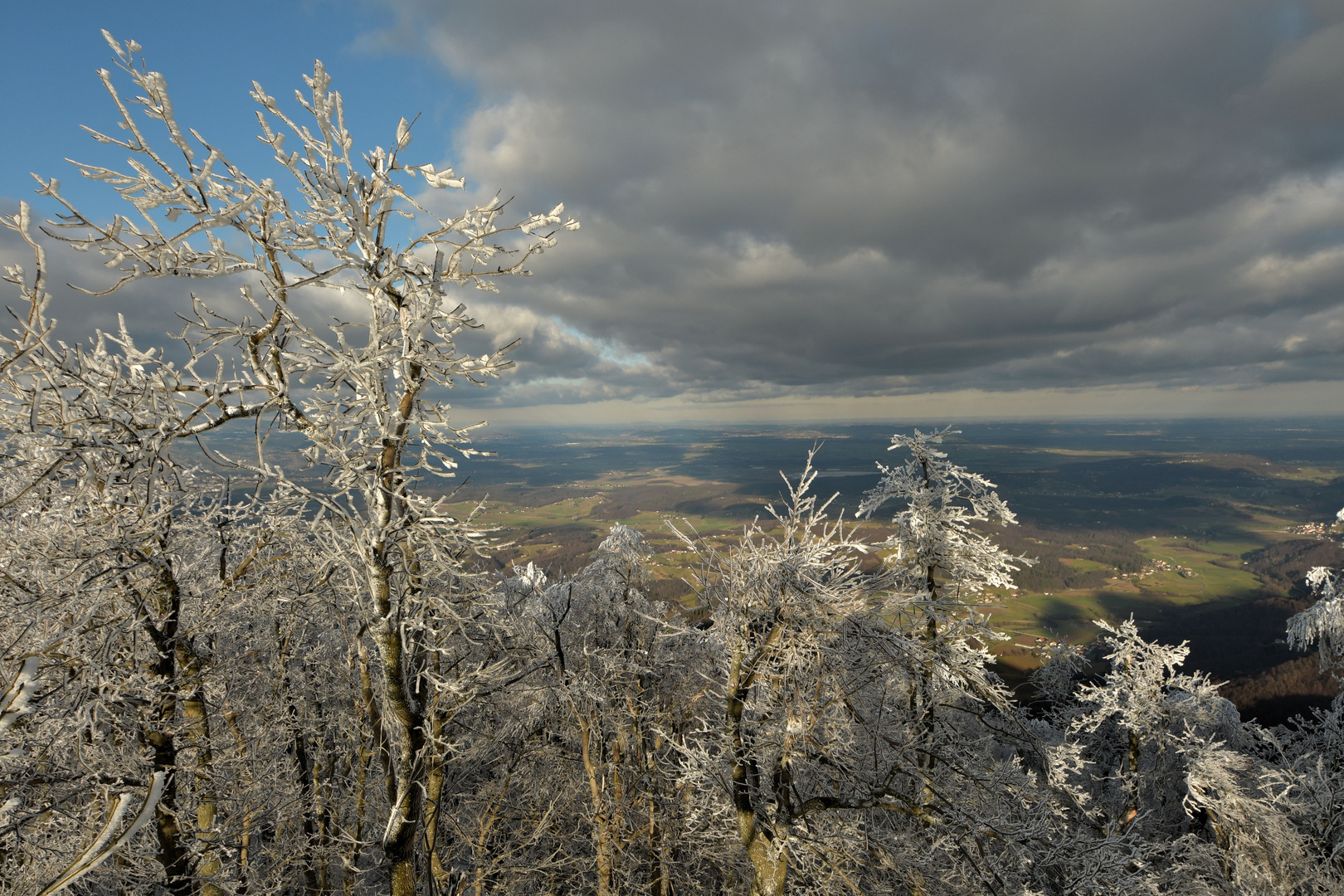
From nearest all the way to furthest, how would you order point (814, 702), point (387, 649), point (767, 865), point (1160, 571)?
point (387, 649)
point (814, 702)
point (767, 865)
point (1160, 571)

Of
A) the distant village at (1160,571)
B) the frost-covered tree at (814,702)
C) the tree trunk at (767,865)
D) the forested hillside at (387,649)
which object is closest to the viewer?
the forested hillside at (387,649)

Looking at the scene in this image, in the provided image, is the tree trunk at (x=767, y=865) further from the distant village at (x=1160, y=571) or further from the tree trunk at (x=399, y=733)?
the distant village at (x=1160, y=571)

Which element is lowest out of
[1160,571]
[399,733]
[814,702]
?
[1160,571]

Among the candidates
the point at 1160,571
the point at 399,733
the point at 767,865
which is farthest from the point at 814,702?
the point at 1160,571

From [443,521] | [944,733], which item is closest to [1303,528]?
[944,733]

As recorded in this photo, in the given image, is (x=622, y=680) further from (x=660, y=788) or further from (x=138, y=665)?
(x=138, y=665)

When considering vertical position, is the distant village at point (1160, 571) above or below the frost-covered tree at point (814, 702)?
below

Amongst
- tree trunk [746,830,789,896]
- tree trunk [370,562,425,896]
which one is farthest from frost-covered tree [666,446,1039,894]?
tree trunk [370,562,425,896]

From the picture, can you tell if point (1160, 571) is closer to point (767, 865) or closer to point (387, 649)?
point (767, 865)

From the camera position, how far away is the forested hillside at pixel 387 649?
10.5 ft

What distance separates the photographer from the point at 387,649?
3.65 m

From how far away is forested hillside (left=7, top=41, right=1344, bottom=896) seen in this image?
321 cm

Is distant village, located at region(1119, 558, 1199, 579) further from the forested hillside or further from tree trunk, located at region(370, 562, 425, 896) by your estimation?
tree trunk, located at region(370, 562, 425, 896)

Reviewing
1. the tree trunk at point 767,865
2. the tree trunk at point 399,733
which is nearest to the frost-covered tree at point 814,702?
the tree trunk at point 767,865
